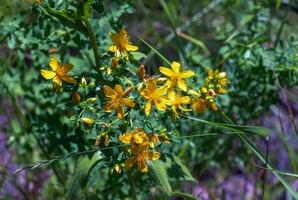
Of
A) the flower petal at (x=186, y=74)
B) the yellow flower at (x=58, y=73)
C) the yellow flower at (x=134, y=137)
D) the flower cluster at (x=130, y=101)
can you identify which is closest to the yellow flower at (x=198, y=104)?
the flower cluster at (x=130, y=101)

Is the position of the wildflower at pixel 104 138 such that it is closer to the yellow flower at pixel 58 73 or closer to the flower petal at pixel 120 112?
the flower petal at pixel 120 112

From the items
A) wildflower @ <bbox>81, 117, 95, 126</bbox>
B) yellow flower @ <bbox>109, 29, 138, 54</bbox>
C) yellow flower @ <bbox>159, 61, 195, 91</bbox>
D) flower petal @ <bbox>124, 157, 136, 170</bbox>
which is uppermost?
yellow flower @ <bbox>109, 29, 138, 54</bbox>

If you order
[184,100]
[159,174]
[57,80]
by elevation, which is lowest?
[159,174]

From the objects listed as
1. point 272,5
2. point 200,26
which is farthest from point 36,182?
point 200,26

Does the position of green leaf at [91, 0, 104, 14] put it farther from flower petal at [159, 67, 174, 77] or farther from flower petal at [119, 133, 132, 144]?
flower petal at [119, 133, 132, 144]

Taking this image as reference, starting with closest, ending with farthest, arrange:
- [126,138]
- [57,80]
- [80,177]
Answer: [126,138] → [57,80] → [80,177]

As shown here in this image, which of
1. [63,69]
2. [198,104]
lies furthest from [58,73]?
[198,104]

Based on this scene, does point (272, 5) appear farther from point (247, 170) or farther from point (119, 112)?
point (119, 112)

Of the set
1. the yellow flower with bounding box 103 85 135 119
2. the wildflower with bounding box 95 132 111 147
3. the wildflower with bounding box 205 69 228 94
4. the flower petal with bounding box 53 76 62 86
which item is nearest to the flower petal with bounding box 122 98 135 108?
the yellow flower with bounding box 103 85 135 119

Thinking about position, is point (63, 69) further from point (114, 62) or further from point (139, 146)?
point (139, 146)
